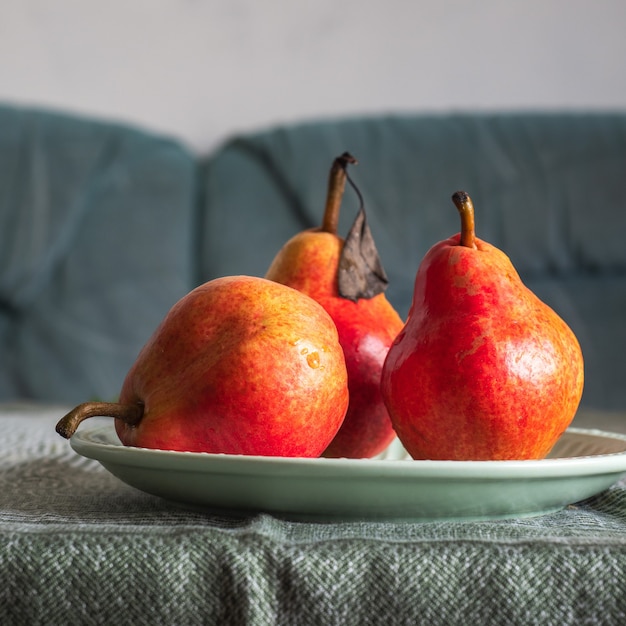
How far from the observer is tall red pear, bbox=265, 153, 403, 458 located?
493 millimetres

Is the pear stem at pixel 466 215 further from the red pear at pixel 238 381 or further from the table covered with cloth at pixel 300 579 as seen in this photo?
the table covered with cloth at pixel 300 579

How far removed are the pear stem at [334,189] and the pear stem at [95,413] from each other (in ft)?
0.68

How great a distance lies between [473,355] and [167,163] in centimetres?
140

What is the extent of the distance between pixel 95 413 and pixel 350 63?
1793mm

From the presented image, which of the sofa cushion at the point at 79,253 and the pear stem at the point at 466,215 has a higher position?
the pear stem at the point at 466,215

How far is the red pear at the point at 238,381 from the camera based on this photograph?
399mm

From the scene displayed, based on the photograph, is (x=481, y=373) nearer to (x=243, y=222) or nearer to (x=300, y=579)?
(x=300, y=579)

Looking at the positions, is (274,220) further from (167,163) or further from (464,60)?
(464,60)

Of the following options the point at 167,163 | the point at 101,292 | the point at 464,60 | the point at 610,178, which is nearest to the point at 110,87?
the point at 167,163

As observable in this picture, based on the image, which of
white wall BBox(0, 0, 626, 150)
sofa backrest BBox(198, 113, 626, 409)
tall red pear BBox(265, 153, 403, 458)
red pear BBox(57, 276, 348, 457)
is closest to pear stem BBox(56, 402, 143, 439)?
red pear BBox(57, 276, 348, 457)

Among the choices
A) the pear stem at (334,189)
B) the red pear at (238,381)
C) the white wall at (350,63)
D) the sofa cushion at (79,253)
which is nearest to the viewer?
the red pear at (238,381)

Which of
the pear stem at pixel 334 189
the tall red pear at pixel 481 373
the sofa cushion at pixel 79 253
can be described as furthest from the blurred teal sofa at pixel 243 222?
the tall red pear at pixel 481 373

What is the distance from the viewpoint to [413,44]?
6.77 ft

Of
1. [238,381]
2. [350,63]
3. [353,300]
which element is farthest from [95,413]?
[350,63]
